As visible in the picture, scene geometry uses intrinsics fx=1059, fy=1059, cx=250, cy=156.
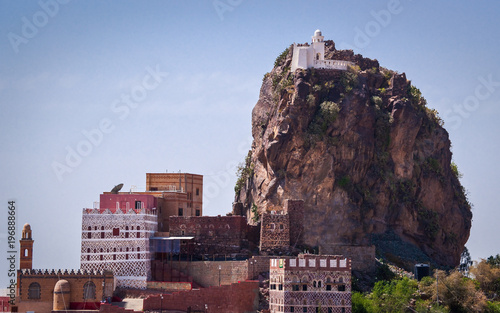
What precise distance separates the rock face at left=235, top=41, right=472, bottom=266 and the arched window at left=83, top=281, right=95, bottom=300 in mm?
22660

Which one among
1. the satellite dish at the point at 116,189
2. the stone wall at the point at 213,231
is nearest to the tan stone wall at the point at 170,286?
the stone wall at the point at 213,231

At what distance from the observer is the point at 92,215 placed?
10369 centimetres

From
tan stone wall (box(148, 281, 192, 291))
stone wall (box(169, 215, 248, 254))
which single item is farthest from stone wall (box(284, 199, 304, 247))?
tan stone wall (box(148, 281, 192, 291))

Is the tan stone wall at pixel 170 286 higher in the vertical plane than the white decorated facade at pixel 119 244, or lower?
lower

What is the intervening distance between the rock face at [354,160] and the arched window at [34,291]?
86.8 feet

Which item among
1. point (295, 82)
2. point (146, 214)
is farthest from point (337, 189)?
point (146, 214)

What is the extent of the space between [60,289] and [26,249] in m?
7.23

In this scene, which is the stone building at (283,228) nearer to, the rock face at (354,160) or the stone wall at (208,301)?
the rock face at (354,160)

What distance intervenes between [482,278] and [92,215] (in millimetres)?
40808

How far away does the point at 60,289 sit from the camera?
3829 inches

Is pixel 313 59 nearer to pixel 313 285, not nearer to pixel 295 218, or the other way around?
pixel 295 218

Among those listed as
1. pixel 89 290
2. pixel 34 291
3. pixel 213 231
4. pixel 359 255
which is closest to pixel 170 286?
pixel 89 290

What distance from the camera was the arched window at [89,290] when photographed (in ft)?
323

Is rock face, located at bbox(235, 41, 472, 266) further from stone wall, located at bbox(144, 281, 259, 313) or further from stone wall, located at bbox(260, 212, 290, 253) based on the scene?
stone wall, located at bbox(144, 281, 259, 313)
